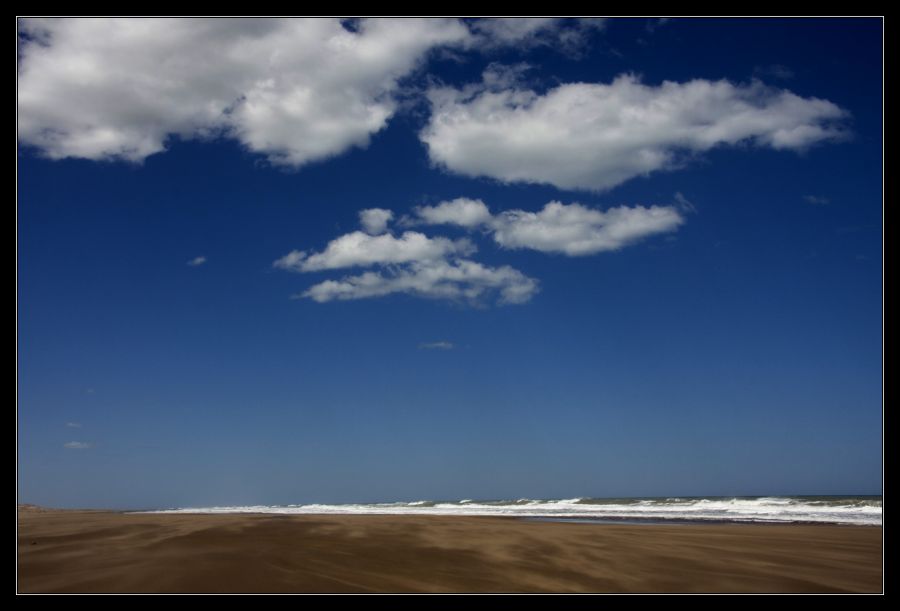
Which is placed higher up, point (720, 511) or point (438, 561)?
point (438, 561)

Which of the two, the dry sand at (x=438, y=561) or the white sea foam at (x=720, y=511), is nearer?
the dry sand at (x=438, y=561)

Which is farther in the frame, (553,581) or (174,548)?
(174,548)

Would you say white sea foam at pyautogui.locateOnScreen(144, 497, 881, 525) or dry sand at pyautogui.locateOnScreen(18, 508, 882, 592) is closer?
dry sand at pyautogui.locateOnScreen(18, 508, 882, 592)

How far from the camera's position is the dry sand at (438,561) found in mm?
10414

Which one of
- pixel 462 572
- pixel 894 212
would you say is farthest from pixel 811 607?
pixel 894 212

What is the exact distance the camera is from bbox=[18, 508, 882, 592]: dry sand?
1041cm

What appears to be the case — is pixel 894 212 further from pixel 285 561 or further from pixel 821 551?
pixel 285 561

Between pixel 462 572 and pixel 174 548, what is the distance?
23.2 feet

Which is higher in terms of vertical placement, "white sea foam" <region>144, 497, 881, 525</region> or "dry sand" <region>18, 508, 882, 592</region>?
"dry sand" <region>18, 508, 882, 592</region>

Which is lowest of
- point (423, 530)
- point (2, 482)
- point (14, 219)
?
point (423, 530)

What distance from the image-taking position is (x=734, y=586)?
10656 millimetres

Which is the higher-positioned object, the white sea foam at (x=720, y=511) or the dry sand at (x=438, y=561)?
the dry sand at (x=438, y=561)

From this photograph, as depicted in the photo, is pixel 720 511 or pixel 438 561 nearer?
pixel 438 561

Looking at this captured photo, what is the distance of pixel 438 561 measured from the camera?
12.8 metres
